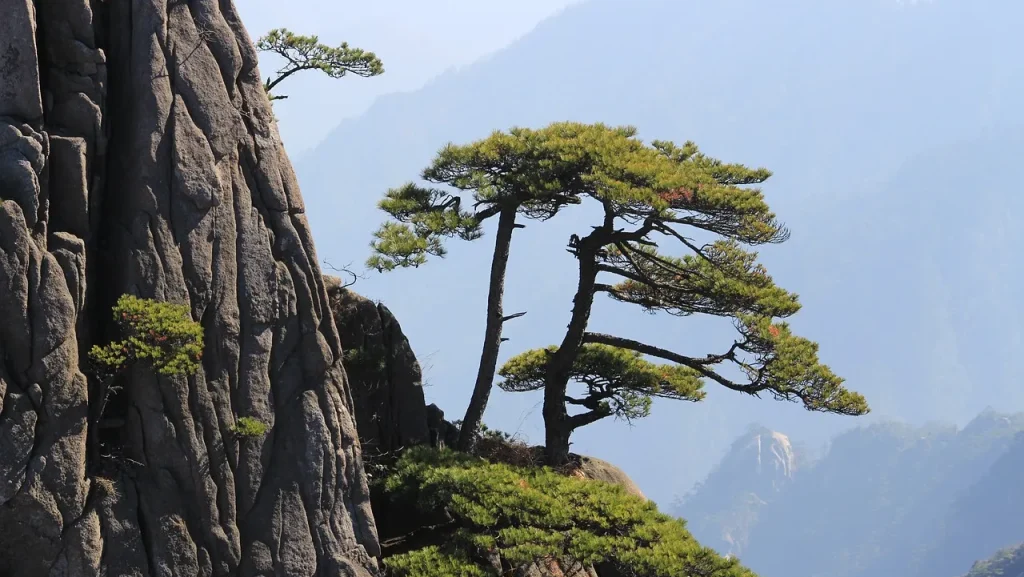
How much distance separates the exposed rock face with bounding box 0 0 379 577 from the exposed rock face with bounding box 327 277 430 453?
5.50ft

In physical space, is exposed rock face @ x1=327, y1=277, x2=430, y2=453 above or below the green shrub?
above

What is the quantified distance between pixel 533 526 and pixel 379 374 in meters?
2.96

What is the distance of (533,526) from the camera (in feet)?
32.4

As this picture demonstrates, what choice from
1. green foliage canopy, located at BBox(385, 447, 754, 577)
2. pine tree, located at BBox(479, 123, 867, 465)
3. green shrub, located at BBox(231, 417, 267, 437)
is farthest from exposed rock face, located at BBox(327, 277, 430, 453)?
green shrub, located at BBox(231, 417, 267, 437)

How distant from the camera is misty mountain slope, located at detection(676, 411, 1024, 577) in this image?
4414 inches

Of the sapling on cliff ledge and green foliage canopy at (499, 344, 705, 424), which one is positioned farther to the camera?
green foliage canopy at (499, 344, 705, 424)

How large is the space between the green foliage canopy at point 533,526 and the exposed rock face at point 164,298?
833 millimetres

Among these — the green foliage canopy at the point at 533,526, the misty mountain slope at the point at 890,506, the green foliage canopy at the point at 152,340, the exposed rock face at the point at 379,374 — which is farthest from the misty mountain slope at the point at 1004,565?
the green foliage canopy at the point at 152,340

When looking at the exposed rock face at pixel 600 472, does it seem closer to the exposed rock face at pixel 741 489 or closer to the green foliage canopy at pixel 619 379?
the green foliage canopy at pixel 619 379

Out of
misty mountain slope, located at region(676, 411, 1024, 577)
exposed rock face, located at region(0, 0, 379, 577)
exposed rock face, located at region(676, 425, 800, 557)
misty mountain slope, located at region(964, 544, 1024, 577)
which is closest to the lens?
exposed rock face, located at region(0, 0, 379, 577)

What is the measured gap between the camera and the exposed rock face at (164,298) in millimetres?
7816

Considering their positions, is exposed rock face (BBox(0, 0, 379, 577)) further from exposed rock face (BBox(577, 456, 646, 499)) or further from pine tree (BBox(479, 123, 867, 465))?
exposed rock face (BBox(577, 456, 646, 499))

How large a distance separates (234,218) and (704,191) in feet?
16.8

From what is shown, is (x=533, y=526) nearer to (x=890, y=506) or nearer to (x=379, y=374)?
(x=379, y=374)
